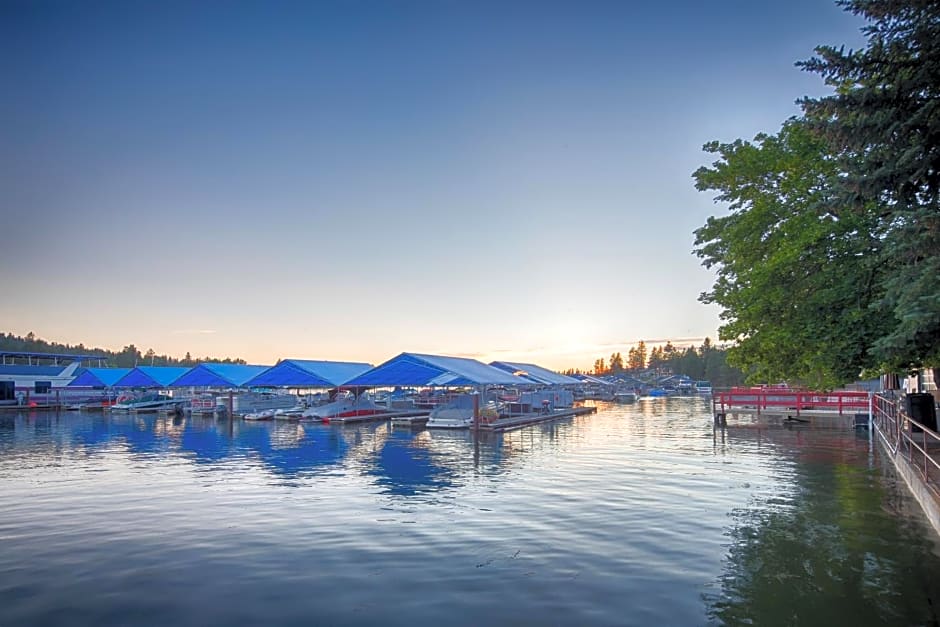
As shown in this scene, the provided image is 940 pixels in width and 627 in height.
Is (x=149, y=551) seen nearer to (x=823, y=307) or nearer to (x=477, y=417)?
(x=823, y=307)

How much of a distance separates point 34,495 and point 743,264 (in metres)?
20.6

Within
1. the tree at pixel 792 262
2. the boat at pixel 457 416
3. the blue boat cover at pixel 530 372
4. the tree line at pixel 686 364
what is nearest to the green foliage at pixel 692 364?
the tree line at pixel 686 364

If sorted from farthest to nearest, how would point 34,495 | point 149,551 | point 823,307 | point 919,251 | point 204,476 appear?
point 204,476, point 34,495, point 823,307, point 149,551, point 919,251

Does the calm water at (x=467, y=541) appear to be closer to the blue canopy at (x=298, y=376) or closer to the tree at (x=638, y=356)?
the blue canopy at (x=298, y=376)

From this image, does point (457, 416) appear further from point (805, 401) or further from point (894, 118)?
point (894, 118)

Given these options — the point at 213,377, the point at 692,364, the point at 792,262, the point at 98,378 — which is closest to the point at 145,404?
the point at 213,377

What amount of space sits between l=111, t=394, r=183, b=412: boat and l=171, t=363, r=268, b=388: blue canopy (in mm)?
2056

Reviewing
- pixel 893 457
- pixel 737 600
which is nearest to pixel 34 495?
pixel 737 600

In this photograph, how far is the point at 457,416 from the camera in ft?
123

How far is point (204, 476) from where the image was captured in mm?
20188

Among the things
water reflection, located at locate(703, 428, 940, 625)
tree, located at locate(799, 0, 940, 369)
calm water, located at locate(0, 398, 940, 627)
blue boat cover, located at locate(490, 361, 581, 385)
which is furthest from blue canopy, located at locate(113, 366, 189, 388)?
→ tree, located at locate(799, 0, 940, 369)

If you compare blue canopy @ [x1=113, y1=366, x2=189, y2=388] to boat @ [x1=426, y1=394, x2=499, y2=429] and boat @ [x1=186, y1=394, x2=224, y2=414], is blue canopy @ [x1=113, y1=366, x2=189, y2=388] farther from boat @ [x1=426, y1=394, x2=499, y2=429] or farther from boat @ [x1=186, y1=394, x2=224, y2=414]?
boat @ [x1=426, y1=394, x2=499, y2=429]

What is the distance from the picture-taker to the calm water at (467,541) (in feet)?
27.8

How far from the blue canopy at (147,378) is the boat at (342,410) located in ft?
69.3
